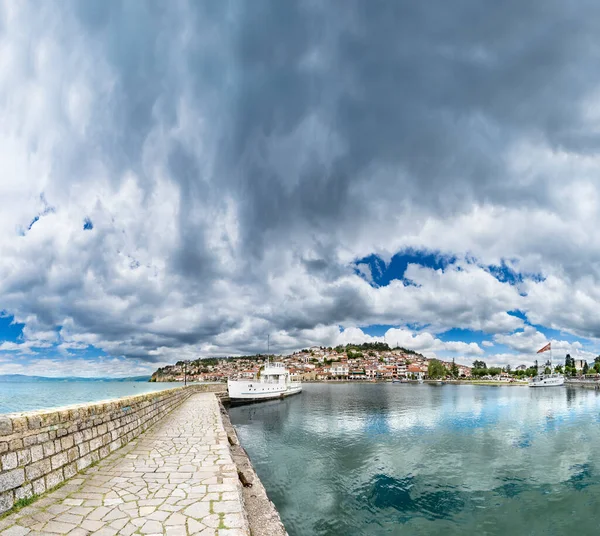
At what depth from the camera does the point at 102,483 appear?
6.48 metres

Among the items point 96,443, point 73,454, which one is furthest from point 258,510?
point 96,443

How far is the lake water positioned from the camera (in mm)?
10203

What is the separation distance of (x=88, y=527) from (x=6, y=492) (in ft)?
4.04

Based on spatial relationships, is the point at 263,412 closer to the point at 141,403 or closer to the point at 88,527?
the point at 141,403

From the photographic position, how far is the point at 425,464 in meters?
16.2

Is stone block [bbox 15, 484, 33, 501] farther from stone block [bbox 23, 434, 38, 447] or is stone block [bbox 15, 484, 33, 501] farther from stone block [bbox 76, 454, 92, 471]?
stone block [bbox 76, 454, 92, 471]

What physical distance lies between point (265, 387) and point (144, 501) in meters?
47.3

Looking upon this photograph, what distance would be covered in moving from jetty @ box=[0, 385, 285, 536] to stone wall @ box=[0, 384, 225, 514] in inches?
0.5

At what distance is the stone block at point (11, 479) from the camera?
15.8 feet

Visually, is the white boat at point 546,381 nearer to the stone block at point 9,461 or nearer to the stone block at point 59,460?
the stone block at point 59,460

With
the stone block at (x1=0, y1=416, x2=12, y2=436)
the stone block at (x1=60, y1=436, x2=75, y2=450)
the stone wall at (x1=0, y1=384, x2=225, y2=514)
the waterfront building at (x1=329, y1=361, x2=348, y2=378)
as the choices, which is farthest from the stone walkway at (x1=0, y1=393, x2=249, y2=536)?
the waterfront building at (x1=329, y1=361, x2=348, y2=378)

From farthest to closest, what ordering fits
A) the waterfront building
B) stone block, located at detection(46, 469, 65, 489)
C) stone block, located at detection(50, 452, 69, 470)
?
1. the waterfront building
2. stone block, located at detection(50, 452, 69, 470)
3. stone block, located at detection(46, 469, 65, 489)

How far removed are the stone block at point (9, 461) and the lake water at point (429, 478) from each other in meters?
7.20

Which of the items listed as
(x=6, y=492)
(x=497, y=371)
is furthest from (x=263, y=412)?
(x=497, y=371)
